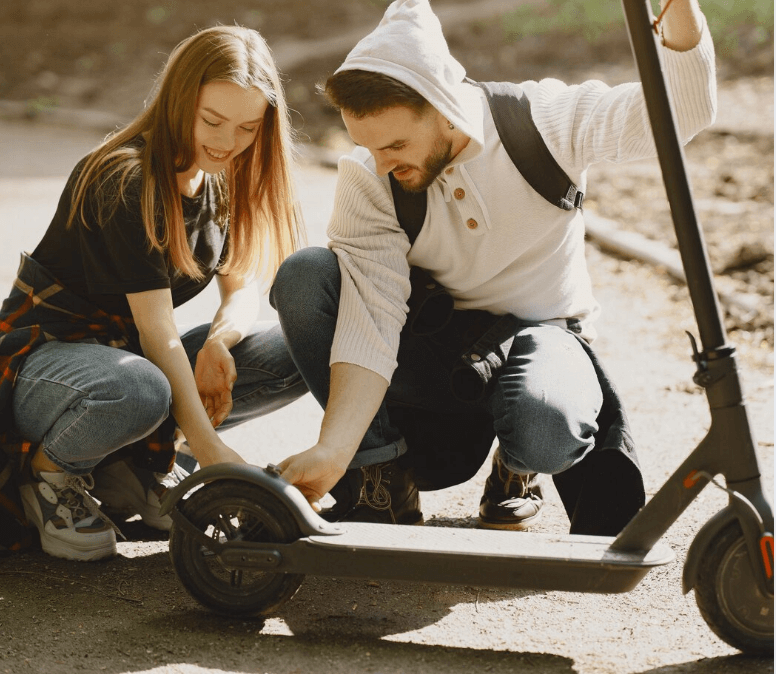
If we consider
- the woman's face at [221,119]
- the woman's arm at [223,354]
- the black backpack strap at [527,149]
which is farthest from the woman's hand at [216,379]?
the black backpack strap at [527,149]

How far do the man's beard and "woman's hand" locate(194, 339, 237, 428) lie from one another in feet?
1.90

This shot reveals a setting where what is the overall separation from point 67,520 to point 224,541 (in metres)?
0.53

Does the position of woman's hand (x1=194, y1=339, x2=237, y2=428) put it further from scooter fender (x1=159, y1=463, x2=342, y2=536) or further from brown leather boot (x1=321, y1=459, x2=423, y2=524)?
scooter fender (x1=159, y1=463, x2=342, y2=536)

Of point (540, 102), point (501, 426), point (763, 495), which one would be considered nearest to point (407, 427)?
point (501, 426)

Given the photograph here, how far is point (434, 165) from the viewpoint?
2.21 metres

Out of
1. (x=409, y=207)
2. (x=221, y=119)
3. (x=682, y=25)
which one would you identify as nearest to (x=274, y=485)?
(x=409, y=207)

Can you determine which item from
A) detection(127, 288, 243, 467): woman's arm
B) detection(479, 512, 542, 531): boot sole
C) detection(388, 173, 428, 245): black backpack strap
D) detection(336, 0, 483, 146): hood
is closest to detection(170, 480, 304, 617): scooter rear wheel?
detection(127, 288, 243, 467): woman's arm

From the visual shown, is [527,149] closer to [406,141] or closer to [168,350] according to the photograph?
[406,141]

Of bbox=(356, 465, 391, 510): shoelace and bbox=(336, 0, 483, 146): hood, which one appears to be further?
bbox=(356, 465, 391, 510): shoelace

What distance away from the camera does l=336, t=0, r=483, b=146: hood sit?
2094 mm

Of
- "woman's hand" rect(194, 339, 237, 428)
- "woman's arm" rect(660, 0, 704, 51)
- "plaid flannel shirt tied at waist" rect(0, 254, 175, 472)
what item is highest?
"woman's arm" rect(660, 0, 704, 51)

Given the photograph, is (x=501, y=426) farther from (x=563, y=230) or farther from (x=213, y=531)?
(x=213, y=531)

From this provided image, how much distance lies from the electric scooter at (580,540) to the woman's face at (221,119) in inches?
29.5

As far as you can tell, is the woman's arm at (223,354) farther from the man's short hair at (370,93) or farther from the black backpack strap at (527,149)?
the black backpack strap at (527,149)
